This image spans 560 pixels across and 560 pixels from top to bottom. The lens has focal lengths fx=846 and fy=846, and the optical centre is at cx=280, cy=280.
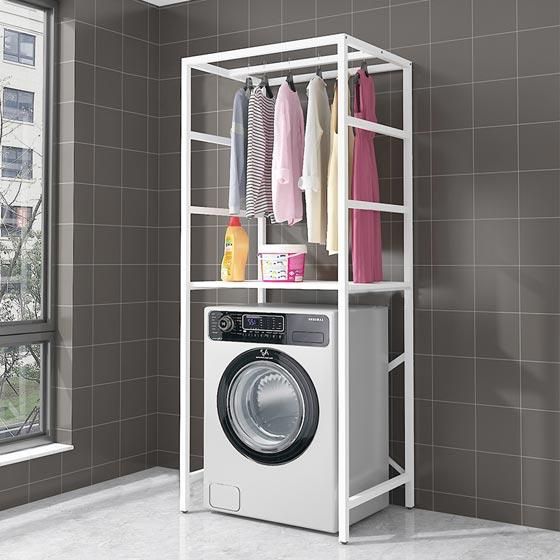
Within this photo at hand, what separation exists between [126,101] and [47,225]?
2.55 feet

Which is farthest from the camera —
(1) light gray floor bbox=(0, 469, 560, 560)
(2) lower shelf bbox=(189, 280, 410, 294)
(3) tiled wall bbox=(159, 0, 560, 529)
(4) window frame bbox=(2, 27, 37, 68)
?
(4) window frame bbox=(2, 27, 37, 68)

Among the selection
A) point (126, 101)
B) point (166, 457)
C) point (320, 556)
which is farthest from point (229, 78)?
point (320, 556)

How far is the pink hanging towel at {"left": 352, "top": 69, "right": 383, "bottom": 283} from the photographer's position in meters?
3.49

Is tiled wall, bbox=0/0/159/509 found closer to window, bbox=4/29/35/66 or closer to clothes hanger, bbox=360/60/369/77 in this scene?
window, bbox=4/29/35/66

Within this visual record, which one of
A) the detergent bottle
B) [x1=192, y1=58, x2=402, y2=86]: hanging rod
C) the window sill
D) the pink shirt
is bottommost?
the window sill

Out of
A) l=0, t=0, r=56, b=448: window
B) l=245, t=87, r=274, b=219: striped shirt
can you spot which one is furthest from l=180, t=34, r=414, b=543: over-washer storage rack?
l=0, t=0, r=56, b=448: window

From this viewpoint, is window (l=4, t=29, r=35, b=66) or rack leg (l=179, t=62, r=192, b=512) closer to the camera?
rack leg (l=179, t=62, r=192, b=512)

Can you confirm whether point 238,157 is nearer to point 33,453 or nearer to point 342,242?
point 342,242

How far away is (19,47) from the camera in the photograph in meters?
3.93

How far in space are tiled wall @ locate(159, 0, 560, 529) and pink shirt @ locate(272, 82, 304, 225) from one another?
0.47 metres

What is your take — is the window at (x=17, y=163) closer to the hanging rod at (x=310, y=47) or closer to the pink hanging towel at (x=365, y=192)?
the hanging rod at (x=310, y=47)

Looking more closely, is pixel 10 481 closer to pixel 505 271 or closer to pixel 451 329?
pixel 451 329

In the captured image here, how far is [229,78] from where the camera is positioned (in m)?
4.13

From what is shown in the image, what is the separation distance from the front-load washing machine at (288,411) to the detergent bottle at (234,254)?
166 mm
